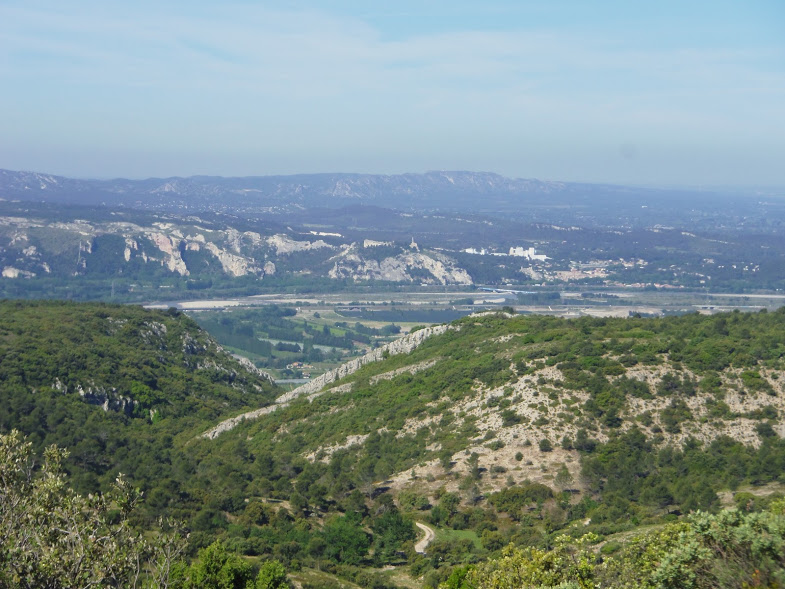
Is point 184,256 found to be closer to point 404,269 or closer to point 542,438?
point 404,269

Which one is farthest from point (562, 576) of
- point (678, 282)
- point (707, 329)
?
point (678, 282)

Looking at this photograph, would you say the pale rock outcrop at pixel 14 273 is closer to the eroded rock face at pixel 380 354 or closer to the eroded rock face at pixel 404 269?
the eroded rock face at pixel 404 269

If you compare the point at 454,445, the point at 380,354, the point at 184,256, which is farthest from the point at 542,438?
the point at 184,256

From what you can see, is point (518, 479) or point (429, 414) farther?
point (429, 414)

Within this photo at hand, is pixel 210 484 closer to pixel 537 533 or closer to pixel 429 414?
pixel 429 414

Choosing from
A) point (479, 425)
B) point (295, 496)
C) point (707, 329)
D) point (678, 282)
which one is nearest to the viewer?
point (295, 496)
